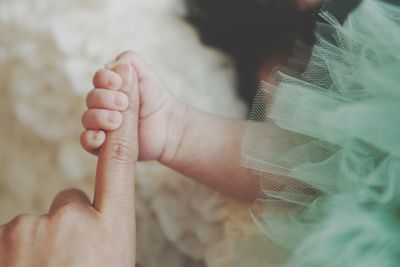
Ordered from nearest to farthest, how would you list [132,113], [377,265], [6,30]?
[377,265]
[132,113]
[6,30]

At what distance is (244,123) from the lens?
2.43 ft

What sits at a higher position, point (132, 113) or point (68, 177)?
Answer: point (132, 113)

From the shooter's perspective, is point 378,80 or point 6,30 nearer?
point 378,80

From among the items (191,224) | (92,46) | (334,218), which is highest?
(92,46)

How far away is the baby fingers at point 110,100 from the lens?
67cm

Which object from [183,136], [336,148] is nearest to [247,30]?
[183,136]

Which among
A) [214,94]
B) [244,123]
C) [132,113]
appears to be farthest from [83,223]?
[214,94]

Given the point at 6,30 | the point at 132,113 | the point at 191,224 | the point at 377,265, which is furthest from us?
the point at 6,30

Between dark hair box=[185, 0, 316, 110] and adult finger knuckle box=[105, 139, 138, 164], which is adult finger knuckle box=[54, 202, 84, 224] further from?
dark hair box=[185, 0, 316, 110]

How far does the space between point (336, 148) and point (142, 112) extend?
0.24 m

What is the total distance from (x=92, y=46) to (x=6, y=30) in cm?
15

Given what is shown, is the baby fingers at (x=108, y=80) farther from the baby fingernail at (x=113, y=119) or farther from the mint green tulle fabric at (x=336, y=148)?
the mint green tulle fabric at (x=336, y=148)

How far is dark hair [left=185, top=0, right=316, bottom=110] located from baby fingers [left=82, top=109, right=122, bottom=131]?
0.29 metres

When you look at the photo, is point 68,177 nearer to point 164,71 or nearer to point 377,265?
point 164,71
